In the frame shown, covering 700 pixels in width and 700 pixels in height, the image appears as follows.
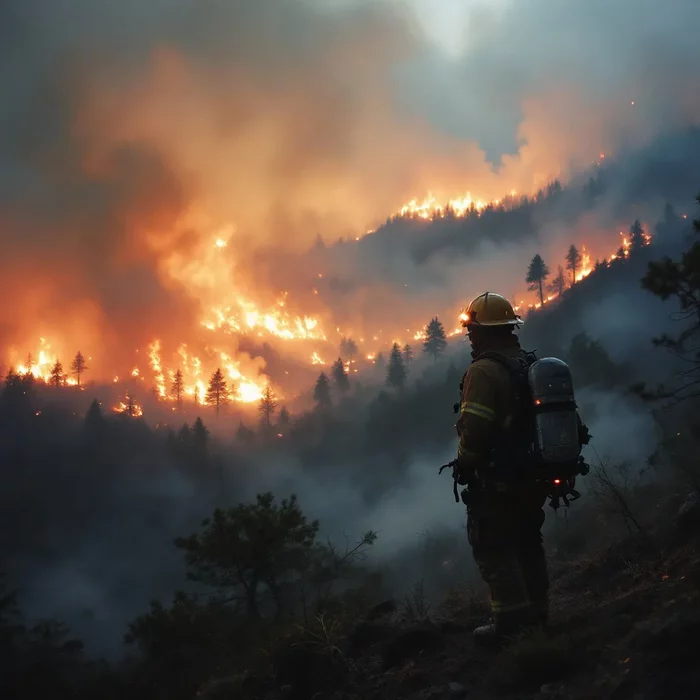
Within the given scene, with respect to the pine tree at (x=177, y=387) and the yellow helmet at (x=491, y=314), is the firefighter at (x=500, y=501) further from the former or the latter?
the pine tree at (x=177, y=387)

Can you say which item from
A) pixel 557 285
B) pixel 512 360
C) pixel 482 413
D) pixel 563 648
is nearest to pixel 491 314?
pixel 512 360

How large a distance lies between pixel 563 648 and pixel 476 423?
5.72ft

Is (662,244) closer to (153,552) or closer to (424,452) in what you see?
(424,452)

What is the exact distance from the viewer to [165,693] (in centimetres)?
1038

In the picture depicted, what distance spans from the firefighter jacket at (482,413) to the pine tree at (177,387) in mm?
129114

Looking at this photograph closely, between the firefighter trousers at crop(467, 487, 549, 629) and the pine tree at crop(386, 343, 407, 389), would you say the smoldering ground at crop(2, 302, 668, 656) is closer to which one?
the pine tree at crop(386, 343, 407, 389)

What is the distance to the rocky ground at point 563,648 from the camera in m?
3.17

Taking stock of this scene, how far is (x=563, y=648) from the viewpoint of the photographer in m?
3.71

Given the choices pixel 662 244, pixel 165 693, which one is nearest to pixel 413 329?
pixel 662 244

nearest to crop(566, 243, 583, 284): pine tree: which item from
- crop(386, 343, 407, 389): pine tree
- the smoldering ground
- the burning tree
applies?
the smoldering ground

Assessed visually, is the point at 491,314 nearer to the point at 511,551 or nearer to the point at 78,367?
the point at 511,551

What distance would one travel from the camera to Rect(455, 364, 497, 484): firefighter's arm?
4695 mm

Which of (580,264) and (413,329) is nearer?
(580,264)

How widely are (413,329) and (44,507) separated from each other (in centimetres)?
10019
